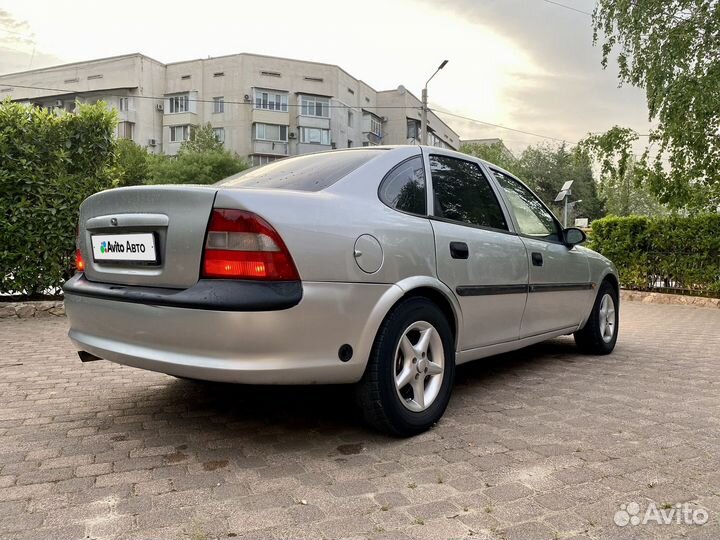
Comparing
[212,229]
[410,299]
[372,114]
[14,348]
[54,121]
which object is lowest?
[14,348]

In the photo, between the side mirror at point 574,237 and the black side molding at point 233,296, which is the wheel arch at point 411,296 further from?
the side mirror at point 574,237

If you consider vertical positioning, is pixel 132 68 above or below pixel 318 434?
above

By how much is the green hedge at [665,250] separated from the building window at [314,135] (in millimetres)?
38367

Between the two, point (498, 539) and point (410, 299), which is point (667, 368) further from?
point (498, 539)

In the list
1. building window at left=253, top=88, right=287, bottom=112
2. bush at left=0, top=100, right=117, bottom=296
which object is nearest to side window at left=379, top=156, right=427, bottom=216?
bush at left=0, top=100, right=117, bottom=296

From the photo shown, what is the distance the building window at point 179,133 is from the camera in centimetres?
4969

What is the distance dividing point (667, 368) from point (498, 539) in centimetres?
375

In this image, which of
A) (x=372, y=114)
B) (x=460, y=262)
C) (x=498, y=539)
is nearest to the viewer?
(x=498, y=539)

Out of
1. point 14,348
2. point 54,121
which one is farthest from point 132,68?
point 14,348

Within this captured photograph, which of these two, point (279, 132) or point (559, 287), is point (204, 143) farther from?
point (559, 287)

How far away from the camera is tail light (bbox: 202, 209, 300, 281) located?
2441 mm

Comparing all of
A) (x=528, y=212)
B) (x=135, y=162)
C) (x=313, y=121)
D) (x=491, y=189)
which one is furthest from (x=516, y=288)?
(x=313, y=121)

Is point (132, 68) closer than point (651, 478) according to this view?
No

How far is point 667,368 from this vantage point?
4965 millimetres
